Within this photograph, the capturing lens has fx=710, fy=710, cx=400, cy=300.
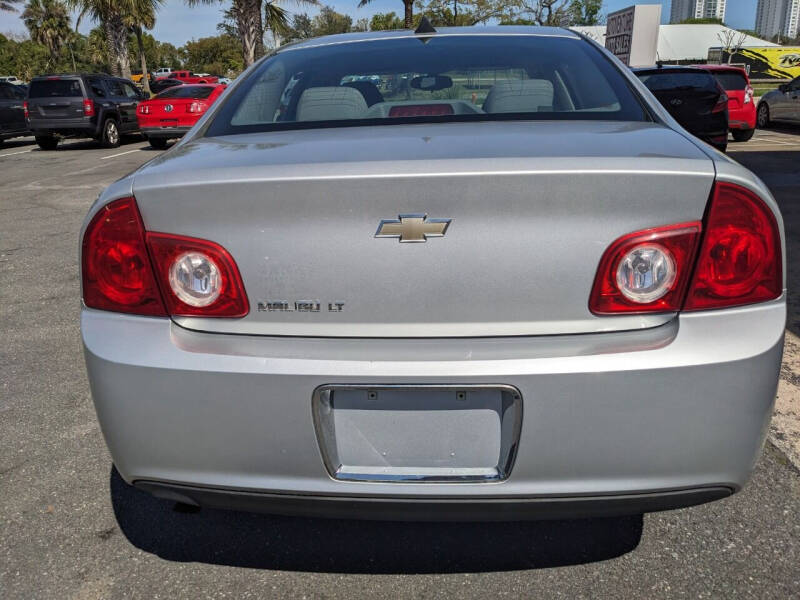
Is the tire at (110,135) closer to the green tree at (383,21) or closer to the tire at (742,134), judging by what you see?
the tire at (742,134)

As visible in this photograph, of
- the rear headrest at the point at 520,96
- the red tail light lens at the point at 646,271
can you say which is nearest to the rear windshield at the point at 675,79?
the rear headrest at the point at 520,96

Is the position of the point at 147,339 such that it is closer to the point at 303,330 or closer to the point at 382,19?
the point at 303,330

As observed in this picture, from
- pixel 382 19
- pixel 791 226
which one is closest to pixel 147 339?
pixel 791 226

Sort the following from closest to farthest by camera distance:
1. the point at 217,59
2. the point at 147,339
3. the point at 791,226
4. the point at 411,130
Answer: the point at 147,339, the point at 411,130, the point at 791,226, the point at 217,59

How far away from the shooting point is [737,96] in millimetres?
13266

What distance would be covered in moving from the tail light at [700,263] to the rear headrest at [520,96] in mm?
851

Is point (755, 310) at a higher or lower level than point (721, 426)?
higher

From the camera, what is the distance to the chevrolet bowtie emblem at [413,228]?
1.56 m

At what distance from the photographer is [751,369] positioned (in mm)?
1588

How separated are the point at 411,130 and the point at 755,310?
1.00 m

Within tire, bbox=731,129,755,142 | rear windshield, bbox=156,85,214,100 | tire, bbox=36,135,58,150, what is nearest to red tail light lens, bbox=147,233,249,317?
tire, bbox=731,129,755,142

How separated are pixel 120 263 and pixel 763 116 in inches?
709

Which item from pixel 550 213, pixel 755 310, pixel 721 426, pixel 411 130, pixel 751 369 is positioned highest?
pixel 411 130

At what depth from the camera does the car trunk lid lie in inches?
61.0
